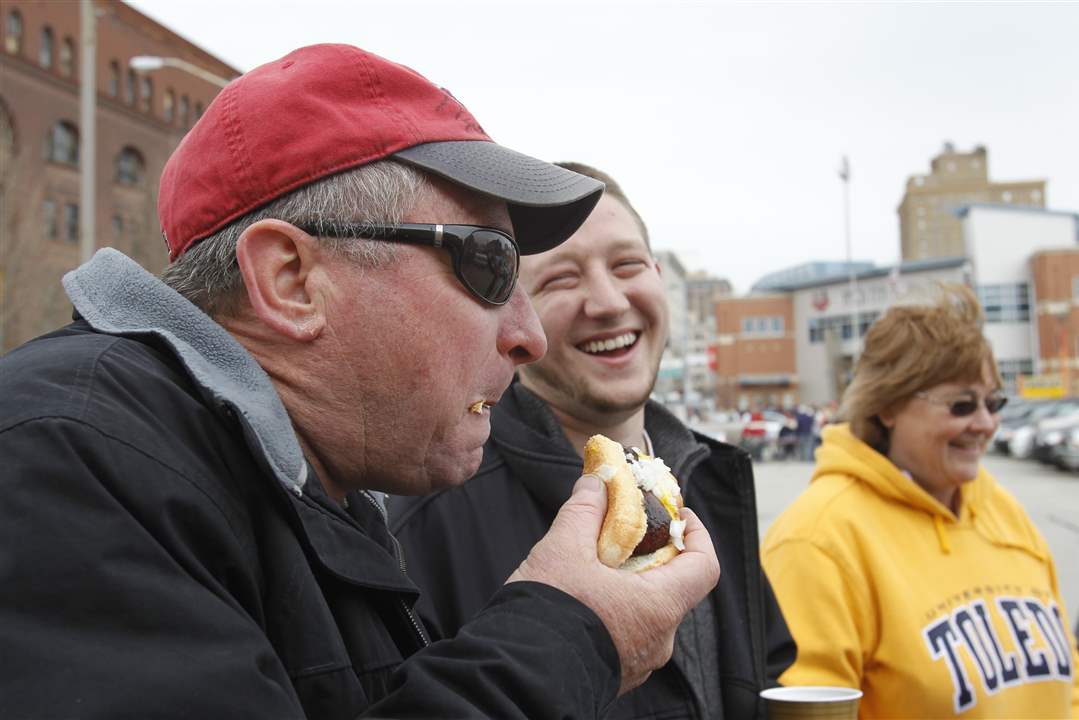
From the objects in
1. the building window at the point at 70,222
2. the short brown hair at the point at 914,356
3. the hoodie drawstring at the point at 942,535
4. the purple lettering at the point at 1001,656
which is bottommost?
the purple lettering at the point at 1001,656

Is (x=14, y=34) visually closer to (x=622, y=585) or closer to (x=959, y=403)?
(x=959, y=403)

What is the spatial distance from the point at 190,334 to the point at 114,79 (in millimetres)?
→ 51626

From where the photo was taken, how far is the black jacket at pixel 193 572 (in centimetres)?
107

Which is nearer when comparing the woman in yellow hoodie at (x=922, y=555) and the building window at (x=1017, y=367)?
the woman in yellow hoodie at (x=922, y=555)

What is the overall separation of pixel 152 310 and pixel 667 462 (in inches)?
67.4

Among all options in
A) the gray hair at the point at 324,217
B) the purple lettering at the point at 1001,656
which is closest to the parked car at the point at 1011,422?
the purple lettering at the point at 1001,656

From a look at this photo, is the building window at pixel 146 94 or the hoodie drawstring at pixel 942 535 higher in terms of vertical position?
the building window at pixel 146 94

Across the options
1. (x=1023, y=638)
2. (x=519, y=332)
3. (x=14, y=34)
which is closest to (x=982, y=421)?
(x=1023, y=638)

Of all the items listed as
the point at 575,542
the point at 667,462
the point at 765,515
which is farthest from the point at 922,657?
the point at 765,515

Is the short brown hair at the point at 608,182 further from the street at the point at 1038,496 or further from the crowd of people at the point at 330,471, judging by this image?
the street at the point at 1038,496

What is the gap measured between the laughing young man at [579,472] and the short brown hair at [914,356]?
1.26 metres

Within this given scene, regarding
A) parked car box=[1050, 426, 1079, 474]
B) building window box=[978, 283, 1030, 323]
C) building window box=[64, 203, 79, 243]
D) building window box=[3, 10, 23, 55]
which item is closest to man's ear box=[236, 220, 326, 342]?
parked car box=[1050, 426, 1079, 474]

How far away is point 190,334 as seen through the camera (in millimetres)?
1521

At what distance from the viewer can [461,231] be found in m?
1.66
